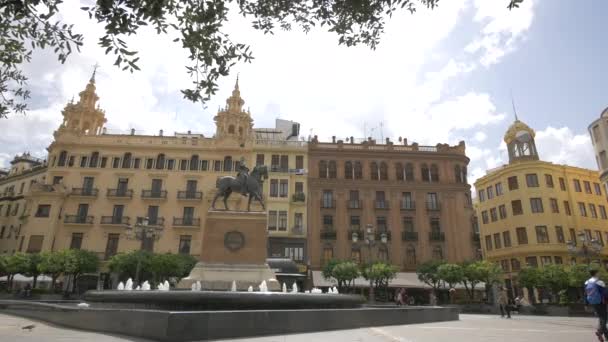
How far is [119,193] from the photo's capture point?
42625 millimetres

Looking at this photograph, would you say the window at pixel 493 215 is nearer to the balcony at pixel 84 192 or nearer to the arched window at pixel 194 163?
the arched window at pixel 194 163

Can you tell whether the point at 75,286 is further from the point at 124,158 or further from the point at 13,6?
the point at 13,6

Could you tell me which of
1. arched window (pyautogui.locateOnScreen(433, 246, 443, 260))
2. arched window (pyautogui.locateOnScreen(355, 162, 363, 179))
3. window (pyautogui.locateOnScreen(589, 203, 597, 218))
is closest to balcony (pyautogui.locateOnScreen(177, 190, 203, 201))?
arched window (pyautogui.locateOnScreen(355, 162, 363, 179))

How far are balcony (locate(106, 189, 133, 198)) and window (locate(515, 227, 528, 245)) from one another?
4333 cm

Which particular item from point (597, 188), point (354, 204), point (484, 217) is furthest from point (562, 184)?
point (354, 204)

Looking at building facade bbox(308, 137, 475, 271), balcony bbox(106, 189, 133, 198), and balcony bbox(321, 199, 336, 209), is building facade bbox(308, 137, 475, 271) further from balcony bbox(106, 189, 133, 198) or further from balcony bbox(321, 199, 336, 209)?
balcony bbox(106, 189, 133, 198)

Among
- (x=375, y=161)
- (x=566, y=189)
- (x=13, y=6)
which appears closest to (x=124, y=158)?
(x=375, y=161)

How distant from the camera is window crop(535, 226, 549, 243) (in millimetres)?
41094

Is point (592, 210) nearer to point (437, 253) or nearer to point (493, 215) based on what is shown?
point (493, 215)

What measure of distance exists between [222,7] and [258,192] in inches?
467

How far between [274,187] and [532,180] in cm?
2980

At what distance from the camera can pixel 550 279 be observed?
27453 millimetres

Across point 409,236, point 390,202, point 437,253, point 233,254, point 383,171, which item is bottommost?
point 233,254

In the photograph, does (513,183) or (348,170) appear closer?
(513,183)
